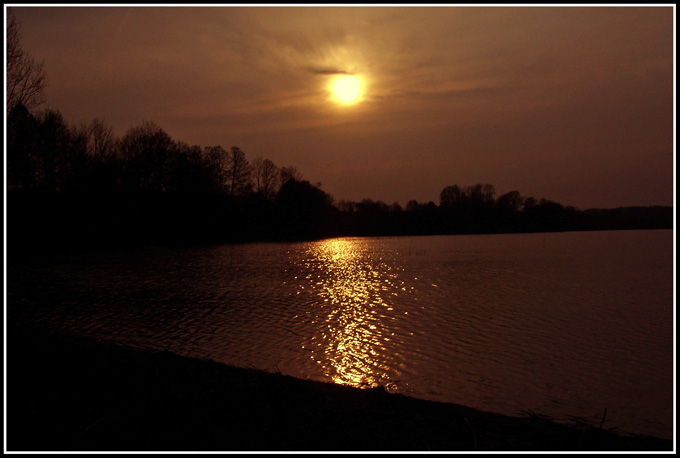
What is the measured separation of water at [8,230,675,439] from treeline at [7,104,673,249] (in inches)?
523

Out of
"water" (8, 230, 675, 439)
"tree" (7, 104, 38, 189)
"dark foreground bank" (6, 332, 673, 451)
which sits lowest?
"water" (8, 230, 675, 439)

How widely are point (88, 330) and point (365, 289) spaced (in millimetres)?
14155

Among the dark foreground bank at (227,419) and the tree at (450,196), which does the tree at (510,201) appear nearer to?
the tree at (450,196)

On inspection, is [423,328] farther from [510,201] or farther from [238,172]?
[510,201]

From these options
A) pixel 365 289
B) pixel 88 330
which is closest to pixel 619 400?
pixel 88 330

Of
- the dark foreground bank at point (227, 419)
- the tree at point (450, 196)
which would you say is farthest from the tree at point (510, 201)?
the dark foreground bank at point (227, 419)

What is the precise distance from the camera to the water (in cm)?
958

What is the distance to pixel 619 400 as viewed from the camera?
9.11m

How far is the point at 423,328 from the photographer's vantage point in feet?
49.1

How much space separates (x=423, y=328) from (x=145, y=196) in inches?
2561

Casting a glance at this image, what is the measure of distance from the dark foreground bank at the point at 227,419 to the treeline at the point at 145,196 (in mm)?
22748

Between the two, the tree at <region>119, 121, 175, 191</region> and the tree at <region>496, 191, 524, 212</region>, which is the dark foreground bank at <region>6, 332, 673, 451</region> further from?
the tree at <region>496, 191, 524, 212</region>

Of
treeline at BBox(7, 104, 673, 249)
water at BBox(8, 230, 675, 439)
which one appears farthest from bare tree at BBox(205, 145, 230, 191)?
water at BBox(8, 230, 675, 439)

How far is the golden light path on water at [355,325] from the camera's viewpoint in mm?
10477
